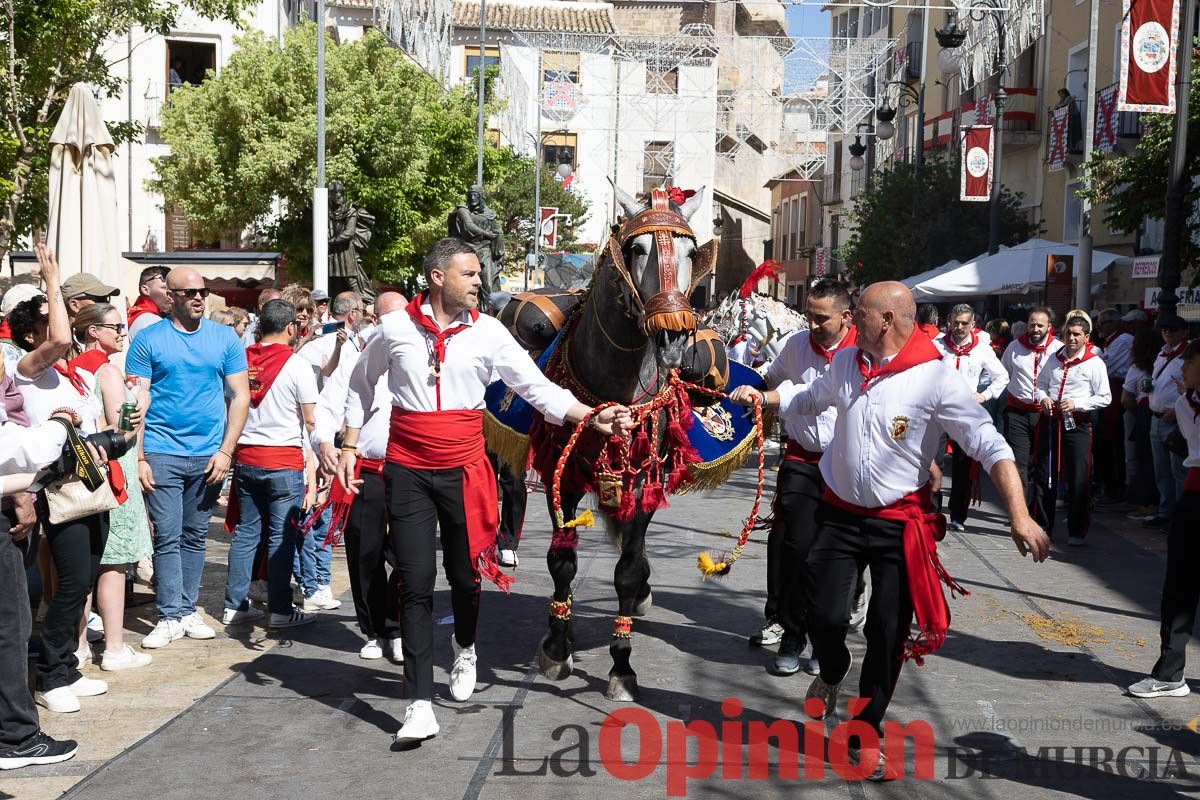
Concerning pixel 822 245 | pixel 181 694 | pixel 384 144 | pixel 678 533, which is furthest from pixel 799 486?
pixel 822 245

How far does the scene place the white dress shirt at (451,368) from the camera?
5.82m

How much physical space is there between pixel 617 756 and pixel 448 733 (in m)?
0.80

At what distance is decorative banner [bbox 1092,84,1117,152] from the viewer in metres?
24.9

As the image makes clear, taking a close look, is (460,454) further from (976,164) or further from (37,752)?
(976,164)

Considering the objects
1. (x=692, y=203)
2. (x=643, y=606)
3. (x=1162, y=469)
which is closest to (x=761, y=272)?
(x=692, y=203)

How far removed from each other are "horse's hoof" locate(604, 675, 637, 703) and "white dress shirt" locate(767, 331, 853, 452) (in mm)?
1526

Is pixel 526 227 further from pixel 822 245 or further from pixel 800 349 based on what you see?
pixel 800 349

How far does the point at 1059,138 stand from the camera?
32.7 meters

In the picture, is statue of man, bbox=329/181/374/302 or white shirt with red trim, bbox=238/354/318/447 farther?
statue of man, bbox=329/181/374/302

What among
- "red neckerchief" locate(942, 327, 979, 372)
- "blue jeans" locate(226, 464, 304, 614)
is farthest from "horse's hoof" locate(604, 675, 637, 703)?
"red neckerchief" locate(942, 327, 979, 372)

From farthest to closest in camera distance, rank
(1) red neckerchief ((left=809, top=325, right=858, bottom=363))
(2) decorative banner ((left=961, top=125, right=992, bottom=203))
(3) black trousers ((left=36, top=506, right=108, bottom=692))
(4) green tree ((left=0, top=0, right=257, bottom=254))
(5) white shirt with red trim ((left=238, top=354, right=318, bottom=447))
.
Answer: (2) decorative banner ((left=961, top=125, right=992, bottom=203)) < (4) green tree ((left=0, top=0, right=257, bottom=254)) < (5) white shirt with red trim ((left=238, top=354, right=318, bottom=447)) < (1) red neckerchief ((left=809, top=325, right=858, bottom=363)) < (3) black trousers ((left=36, top=506, right=108, bottom=692))

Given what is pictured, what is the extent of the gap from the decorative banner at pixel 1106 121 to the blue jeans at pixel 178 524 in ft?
68.7

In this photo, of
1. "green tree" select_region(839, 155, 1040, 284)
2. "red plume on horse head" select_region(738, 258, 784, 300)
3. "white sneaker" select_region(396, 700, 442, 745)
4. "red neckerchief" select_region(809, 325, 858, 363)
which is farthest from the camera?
"green tree" select_region(839, 155, 1040, 284)

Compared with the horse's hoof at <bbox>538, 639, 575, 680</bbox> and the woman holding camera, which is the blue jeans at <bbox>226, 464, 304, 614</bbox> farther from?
the horse's hoof at <bbox>538, 639, 575, 680</bbox>
